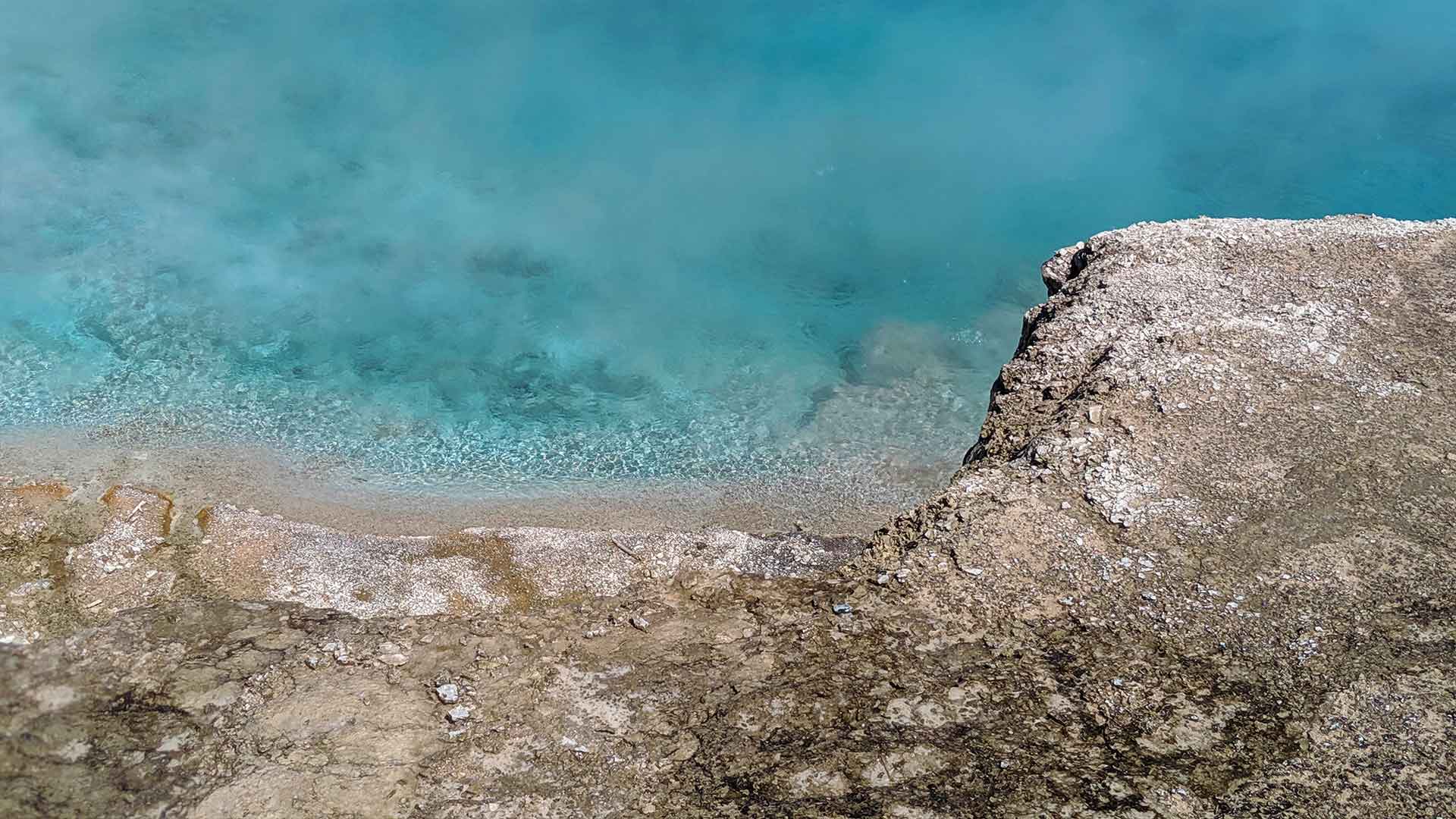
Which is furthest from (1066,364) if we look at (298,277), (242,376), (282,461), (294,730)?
(298,277)

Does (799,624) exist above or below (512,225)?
below

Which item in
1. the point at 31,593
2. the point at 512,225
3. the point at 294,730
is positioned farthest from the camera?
the point at 512,225

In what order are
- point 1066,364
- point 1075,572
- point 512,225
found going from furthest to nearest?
point 512,225 → point 1066,364 → point 1075,572

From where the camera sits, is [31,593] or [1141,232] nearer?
[31,593]

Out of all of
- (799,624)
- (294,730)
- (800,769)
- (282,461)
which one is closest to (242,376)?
(282,461)

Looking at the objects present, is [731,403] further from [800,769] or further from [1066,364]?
[800,769]

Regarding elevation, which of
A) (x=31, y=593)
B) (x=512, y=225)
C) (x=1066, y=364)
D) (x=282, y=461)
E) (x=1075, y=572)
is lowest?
(x=31, y=593)

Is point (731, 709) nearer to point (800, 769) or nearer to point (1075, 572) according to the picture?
point (800, 769)
